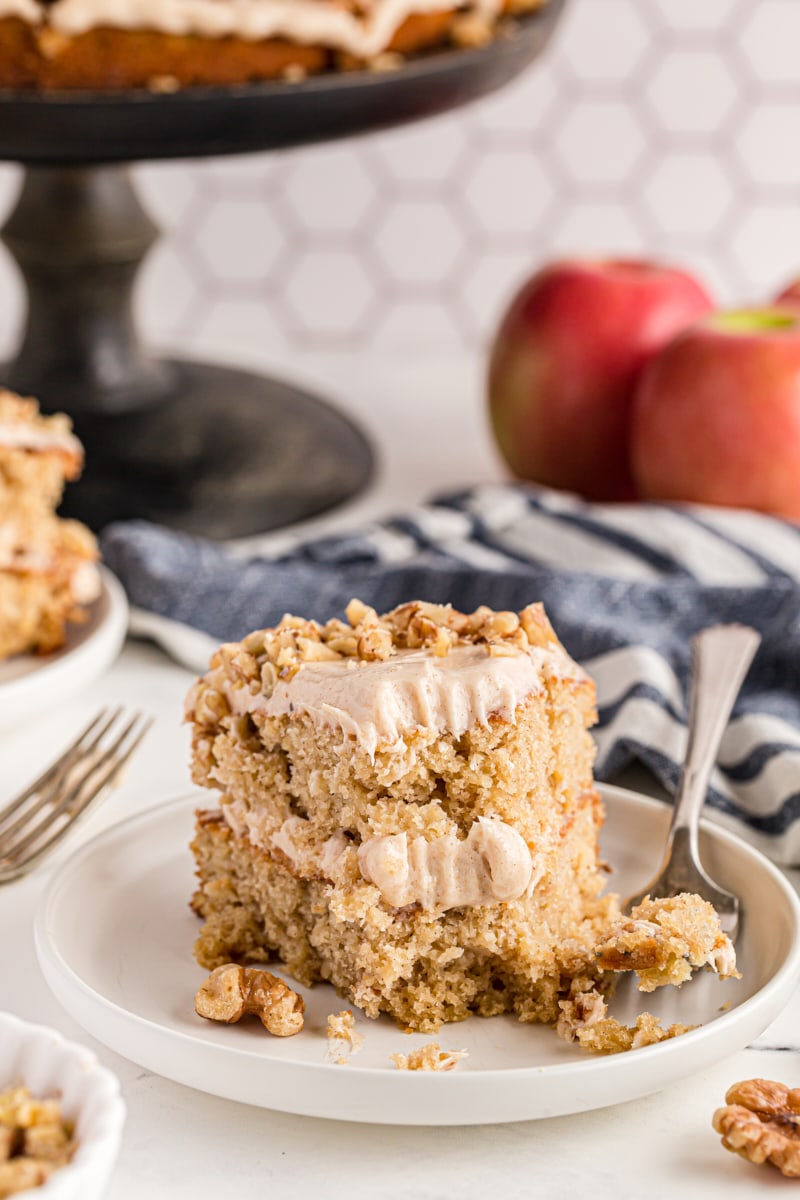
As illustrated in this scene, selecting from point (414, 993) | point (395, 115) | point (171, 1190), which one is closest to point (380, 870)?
point (414, 993)

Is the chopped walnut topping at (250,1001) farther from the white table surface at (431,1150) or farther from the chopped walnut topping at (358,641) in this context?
the chopped walnut topping at (358,641)

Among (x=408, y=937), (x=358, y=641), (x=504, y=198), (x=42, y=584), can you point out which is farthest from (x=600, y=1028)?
(x=504, y=198)

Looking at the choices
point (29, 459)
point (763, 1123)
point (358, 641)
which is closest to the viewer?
point (763, 1123)

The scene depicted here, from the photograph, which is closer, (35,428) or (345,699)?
(345,699)

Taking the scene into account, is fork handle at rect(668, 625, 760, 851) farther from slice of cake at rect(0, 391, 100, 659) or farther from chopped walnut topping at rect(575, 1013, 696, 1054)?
slice of cake at rect(0, 391, 100, 659)

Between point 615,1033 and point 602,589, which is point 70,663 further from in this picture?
point 615,1033

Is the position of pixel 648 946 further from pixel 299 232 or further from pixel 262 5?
pixel 299 232

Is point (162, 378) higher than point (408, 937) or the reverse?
the reverse
